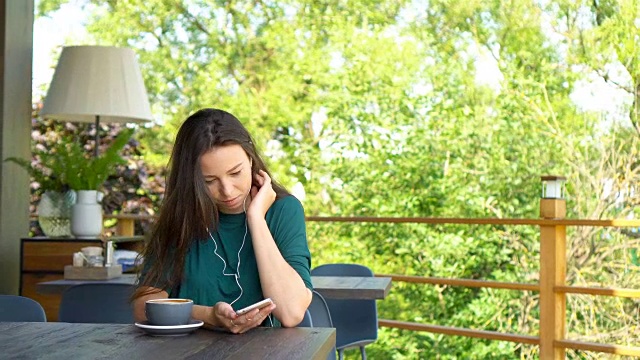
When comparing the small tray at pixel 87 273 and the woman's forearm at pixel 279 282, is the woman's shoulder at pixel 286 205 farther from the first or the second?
the small tray at pixel 87 273

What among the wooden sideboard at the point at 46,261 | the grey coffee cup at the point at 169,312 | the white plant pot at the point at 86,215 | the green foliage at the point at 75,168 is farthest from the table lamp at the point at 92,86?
the grey coffee cup at the point at 169,312

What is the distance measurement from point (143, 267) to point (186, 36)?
8.44 m

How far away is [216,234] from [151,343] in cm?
41

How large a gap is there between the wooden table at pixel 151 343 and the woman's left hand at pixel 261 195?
272mm

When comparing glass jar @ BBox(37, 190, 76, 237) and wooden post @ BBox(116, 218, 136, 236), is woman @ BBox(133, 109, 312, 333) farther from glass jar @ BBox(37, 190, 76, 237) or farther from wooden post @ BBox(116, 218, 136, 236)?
wooden post @ BBox(116, 218, 136, 236)

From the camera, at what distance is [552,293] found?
177 inches

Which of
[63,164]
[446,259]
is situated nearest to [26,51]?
[63,164]

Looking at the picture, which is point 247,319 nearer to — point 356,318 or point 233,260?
point 233,260

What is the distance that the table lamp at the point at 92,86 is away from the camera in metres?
4.14

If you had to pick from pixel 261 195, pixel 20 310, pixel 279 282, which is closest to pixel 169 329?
pixel 279 282

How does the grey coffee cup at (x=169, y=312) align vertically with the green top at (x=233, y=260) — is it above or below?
below

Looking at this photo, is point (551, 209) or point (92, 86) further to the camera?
point (551, 209)

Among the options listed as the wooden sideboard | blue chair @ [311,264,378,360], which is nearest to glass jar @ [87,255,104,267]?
the wooden sideboard

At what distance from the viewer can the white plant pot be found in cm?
390
